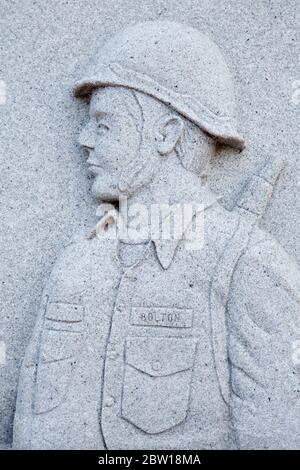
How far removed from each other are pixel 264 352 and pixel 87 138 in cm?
100

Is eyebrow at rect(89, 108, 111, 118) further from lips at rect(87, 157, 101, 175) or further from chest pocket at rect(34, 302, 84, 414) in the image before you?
chest pocket at rect(34, 302, 84, 414)

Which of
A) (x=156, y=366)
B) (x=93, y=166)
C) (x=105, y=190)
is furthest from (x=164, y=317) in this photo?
(x=93, y=166)

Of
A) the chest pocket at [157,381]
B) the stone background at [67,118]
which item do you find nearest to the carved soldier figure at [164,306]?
the chest pocket at [157,381]

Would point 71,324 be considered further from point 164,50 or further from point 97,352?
point 164,50

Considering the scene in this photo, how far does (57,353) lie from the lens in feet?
9.39

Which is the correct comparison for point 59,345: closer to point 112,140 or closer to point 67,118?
point 112,140

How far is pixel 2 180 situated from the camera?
3.11 meters

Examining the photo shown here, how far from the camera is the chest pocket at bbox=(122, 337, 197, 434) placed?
2.82m

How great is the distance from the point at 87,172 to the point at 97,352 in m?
0.69

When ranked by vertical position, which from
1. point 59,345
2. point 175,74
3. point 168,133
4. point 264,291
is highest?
point 175,74

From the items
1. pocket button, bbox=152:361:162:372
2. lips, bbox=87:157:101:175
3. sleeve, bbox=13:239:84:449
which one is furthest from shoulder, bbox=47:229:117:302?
pocket button, bbox=152:361:162:372

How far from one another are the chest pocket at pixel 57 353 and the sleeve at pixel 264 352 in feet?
1.80

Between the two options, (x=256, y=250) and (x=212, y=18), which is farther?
(x=212, y=18)

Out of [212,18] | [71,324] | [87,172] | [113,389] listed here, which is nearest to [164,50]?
[212,18]
